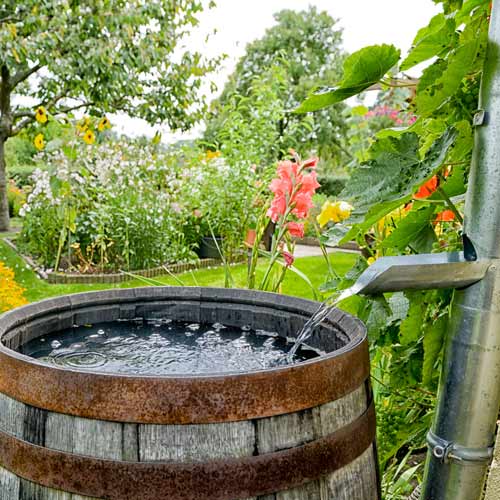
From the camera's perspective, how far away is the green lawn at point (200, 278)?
16.3 feet

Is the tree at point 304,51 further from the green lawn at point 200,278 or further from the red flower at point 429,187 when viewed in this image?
the red flower at point 429,187

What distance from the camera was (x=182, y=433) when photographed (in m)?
0.86

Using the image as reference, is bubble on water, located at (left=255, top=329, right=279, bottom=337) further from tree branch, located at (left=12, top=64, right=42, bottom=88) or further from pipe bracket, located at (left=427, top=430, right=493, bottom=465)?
tree branch, located at (left=12, top=64, right=42, bottom=88)

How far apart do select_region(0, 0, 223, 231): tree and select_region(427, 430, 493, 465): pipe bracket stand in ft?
18.1

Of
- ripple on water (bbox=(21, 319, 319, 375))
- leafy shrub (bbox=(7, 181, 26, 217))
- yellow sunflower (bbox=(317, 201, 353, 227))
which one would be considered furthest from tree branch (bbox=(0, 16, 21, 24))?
ripple on water (bbox=(21, 319, 319, 375))

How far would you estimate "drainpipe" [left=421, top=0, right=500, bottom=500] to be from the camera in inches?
32.0

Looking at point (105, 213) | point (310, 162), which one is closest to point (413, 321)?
point (310, 162)

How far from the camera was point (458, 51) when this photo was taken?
79cm

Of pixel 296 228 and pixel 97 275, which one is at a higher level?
pixel 296 228

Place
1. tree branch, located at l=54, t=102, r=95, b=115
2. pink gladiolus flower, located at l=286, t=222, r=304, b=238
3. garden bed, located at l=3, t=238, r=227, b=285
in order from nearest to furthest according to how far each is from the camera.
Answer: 1. pink gladiolus flower, located at l=286, t=222, r=304, b=238
2. garden bed, located at l=3, t=238, r=227, b=285
3. tree branch, located at l=54, t=102, r=95, b=115

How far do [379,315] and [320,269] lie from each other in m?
4.96

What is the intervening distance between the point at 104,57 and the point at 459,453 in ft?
20.8

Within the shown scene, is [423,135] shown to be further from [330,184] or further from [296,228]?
[330,184]

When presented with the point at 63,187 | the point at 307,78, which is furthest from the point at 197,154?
the point at 307,78
